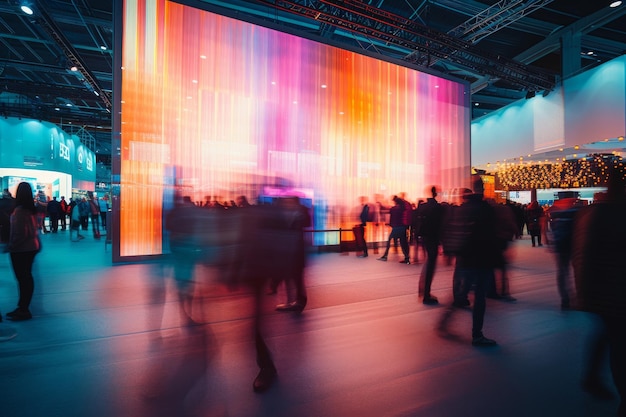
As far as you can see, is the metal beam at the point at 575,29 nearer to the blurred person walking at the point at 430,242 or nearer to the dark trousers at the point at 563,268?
the dark trousers at the point at 563,268

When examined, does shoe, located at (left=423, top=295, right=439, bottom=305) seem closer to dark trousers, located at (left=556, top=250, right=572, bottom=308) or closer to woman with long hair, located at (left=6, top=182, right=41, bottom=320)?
dark trousers, located at (left=556, top=250, right=572, bottom=308)

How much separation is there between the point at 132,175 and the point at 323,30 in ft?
27.8

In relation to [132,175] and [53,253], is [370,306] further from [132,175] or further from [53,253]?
[53,253]

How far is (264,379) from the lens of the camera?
277 centimetres

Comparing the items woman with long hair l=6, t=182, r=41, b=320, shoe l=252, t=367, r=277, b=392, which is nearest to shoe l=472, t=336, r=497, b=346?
shoe l=252, t=367, r=277, b=392

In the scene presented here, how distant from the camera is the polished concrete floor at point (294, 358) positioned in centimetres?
254

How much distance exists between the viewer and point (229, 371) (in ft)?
10.0

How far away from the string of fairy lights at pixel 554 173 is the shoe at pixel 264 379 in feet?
57.1

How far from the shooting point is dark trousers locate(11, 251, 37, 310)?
4270 mm

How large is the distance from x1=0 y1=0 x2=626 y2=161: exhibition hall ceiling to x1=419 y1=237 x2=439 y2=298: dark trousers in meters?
6.87

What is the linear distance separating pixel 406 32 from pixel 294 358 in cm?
1073

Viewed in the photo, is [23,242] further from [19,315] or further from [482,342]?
[482,342]

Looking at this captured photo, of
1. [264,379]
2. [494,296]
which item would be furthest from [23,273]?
[494,296]

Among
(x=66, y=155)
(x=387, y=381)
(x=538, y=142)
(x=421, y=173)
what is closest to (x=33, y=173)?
(x=66, y=155)
